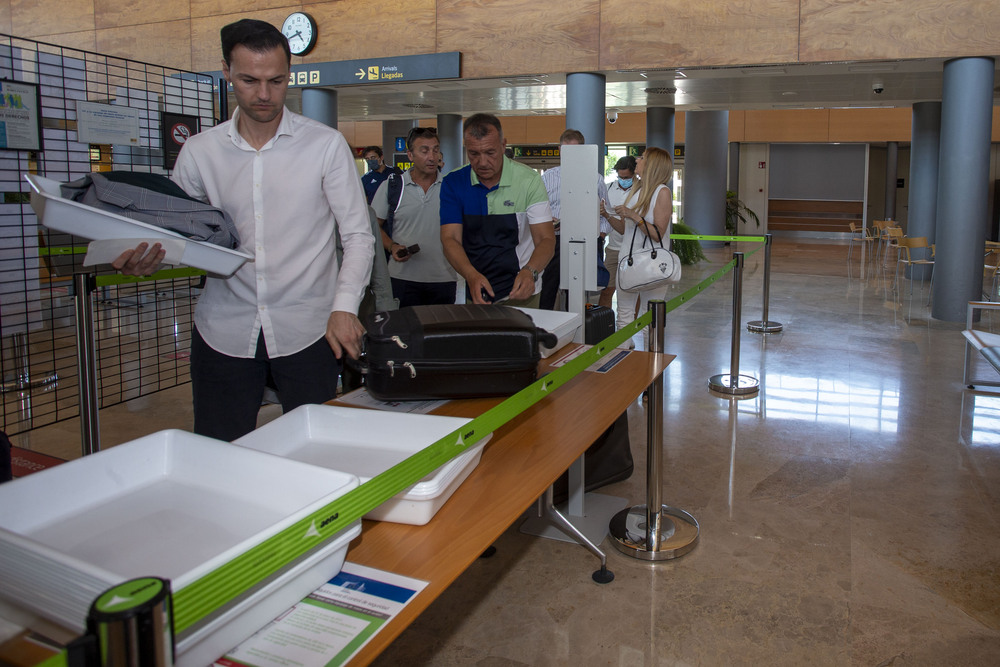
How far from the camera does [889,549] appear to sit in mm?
2994

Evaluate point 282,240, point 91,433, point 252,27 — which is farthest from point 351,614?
point 91,433

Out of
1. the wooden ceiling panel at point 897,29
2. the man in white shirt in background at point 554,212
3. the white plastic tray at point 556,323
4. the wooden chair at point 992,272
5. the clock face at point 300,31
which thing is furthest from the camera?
the clock face at point 300,31

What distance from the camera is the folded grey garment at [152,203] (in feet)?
5.99

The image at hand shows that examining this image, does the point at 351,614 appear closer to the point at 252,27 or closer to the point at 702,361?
the point at 252,27

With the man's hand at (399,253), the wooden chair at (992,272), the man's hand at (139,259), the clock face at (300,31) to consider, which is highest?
the clock face at (300,31)

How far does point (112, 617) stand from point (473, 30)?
8.88m

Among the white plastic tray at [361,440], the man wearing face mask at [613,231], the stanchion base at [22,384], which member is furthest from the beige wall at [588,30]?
the white plastic tray at [361,440]

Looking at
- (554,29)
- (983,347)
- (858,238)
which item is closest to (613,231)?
(554,29)

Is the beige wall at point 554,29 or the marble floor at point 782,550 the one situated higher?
the beige wall at point 554,29

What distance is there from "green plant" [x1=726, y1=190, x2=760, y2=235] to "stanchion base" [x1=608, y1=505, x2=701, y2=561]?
53.9 ft

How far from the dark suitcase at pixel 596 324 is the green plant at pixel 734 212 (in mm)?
15901

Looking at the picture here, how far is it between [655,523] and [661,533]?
69mm

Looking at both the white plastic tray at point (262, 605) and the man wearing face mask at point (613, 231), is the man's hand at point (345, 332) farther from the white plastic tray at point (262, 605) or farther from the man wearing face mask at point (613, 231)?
the man wearing face mask at point (613, 231)

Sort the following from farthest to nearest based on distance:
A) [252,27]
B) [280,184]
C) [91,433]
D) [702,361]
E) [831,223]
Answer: [831,223], [702,361], [91,433], [280,184], [252,27]
